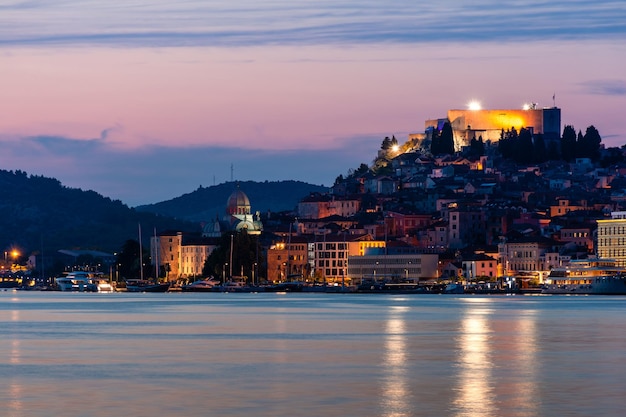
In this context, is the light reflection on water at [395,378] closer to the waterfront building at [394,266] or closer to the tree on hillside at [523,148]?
the waterfront building at [394,266]

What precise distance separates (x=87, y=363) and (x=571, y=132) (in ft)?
506

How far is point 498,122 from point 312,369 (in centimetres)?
16308

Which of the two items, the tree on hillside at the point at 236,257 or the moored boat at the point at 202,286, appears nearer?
the moored boat at the point at 202,286

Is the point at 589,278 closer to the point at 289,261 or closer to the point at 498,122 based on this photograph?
the point at 289,261

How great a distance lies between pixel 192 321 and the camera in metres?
64.9

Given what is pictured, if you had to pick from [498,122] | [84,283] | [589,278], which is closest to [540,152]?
[498,122]

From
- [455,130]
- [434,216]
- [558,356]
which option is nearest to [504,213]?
[434,216]

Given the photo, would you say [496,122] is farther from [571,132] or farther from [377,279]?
[377,279]

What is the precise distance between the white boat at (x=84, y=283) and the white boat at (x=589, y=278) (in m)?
54.5

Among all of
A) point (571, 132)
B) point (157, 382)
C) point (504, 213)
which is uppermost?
point (571, 132)

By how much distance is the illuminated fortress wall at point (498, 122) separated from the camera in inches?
7657

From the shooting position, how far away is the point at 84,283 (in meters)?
173

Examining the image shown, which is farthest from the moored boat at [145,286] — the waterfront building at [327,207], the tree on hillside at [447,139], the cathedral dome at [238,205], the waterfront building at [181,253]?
the tree on hillside at [447,139]

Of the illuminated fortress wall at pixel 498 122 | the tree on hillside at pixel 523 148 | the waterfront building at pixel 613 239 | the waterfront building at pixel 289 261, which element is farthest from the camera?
the illuminated fortress wall at pixel 498 122
